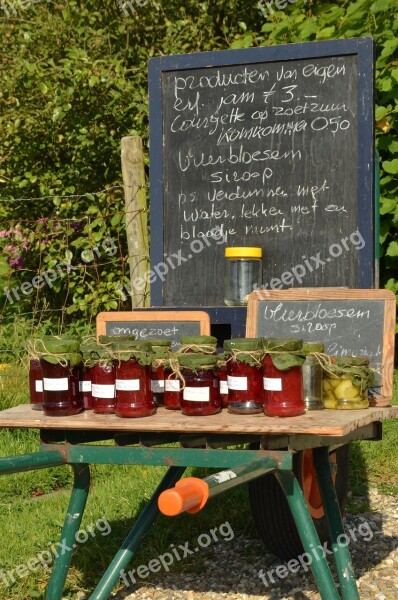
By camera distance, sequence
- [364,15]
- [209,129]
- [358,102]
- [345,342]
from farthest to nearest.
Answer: [364,15] → [209,129] → [358,102] → [345,342]

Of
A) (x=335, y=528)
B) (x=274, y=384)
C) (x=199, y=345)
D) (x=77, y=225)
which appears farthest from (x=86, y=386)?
(x=77, y=225)

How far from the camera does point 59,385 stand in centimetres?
300

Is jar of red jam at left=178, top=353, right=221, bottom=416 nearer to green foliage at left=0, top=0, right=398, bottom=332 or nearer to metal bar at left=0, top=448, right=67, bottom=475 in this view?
metal bar at left=0, top=448, right=67, bottom=475

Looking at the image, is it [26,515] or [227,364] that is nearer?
[227,364]

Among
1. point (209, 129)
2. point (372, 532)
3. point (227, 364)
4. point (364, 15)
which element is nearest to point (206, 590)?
point (372, 532)

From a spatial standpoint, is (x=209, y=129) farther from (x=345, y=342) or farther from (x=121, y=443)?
(x=121, y=443)

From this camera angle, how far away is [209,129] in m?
4.45

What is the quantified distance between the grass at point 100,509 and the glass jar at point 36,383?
901 millimetres

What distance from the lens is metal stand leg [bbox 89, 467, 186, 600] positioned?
3.23 meters

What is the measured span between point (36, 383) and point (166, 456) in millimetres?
654

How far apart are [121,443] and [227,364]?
15.6 inches

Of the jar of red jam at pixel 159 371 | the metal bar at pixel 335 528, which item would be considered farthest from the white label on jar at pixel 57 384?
the metal bar at pixel 335 528

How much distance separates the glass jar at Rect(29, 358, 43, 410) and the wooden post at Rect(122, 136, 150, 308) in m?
2.44

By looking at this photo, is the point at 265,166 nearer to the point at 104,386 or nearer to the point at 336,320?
the point at 336,320
